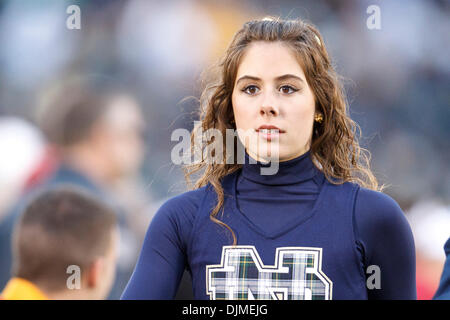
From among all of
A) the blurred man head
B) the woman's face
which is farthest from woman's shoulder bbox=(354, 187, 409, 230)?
the blurred man head

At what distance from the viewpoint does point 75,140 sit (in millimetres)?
4105

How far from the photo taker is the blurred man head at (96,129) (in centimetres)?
408

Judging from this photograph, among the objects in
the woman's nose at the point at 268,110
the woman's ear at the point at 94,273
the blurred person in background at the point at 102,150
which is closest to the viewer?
the woman's nose at the point at 268,110

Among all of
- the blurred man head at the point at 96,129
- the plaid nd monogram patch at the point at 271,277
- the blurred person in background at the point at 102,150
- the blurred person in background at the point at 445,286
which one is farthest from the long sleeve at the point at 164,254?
the blurred man head at the point at 96,129

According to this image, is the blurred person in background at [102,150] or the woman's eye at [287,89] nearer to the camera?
the woman's eye at [287,89]

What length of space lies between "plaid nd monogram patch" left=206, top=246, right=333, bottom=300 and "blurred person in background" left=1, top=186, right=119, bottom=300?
1.60 ft

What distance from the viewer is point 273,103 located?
1.71m

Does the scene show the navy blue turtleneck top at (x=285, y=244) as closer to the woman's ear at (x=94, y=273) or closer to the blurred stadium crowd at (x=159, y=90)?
the woman's ear at (x=94, y=273)

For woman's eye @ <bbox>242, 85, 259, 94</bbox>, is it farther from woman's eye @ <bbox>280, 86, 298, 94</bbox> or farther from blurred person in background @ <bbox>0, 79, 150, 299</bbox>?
blurred person in background @ <bbox>0, 79, 150, 299</bbox>

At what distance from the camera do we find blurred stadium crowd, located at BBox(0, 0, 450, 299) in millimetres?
Result: 4281

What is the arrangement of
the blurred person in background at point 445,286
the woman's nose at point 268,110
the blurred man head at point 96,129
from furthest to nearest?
the blurred man head at point 96,129
the woman's nose at point 268,110
the blurred person in background at point 445,286

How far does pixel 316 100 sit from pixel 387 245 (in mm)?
488
